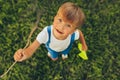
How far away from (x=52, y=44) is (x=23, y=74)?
663mm

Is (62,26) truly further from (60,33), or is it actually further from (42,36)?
(42,36)

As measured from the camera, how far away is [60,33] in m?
2.63

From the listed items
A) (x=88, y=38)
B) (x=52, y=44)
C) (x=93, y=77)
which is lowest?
(x=93, y=77)

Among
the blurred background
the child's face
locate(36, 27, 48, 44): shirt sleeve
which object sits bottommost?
the blurred background

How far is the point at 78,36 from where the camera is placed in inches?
117

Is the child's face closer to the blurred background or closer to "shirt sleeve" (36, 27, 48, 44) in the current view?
"shirt sleeve" (36, 27, 48, 44)

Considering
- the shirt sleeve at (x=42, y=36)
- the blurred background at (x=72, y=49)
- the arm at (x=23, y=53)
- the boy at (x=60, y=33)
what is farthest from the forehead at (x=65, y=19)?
the blurred background at (x=72, y=49)

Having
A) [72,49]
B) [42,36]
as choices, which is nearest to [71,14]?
[42,36]

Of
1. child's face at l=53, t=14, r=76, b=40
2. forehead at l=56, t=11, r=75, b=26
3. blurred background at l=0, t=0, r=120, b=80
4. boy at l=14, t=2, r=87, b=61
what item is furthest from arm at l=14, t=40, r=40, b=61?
blurred background at l=0, t=0, r=120, b=80

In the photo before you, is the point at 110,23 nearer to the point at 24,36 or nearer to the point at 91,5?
the point at 91,5

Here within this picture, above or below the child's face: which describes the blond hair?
above

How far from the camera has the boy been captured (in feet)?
8.13

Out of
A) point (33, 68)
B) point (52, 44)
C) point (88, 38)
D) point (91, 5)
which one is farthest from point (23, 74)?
point (91, 5)

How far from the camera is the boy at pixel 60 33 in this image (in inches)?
97.6
